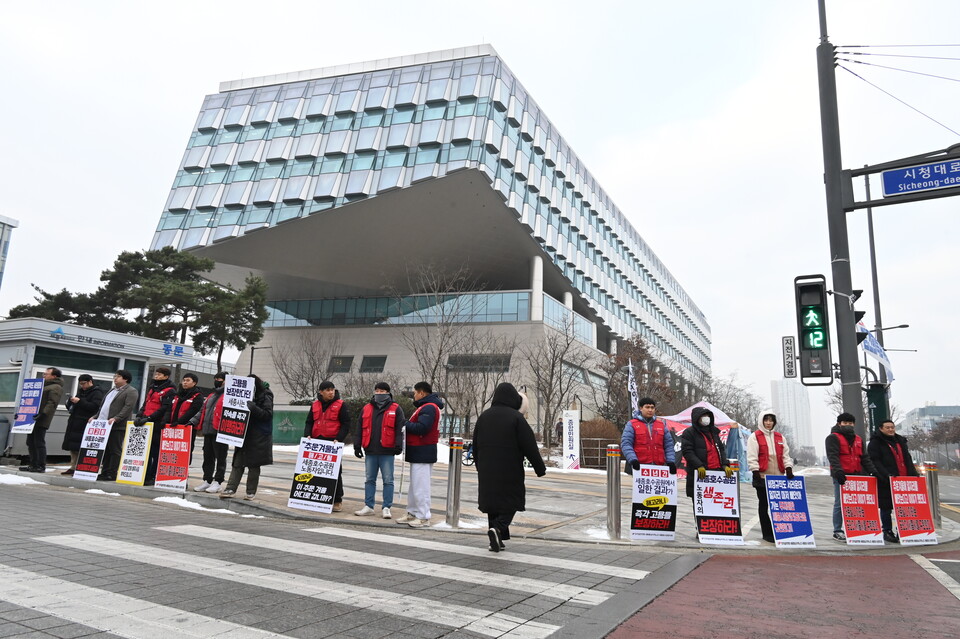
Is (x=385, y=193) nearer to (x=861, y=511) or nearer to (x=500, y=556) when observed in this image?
(x=861, y=511)

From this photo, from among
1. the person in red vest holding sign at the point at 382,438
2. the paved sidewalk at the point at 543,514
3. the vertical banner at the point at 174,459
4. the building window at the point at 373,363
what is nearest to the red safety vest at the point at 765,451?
Result: the paved sidewalk at the point at 543,514

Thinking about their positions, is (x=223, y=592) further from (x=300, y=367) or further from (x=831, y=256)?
(x=300, y=367)

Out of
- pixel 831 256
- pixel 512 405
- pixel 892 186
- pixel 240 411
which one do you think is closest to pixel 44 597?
pixel 512 405

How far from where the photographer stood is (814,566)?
678 centimetres

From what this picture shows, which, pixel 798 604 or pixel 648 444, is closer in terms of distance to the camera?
pixel 798 604

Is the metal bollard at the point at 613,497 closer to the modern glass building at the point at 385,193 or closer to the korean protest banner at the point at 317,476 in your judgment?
the korean protest banner at the point at 317,476

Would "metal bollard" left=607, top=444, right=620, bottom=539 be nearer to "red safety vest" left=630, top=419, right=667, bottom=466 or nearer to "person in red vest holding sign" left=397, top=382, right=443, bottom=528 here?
"red safety vest" left=630, top=419, right=667, bottom=466

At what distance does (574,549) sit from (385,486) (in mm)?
2901

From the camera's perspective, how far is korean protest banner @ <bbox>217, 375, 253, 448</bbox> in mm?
9469

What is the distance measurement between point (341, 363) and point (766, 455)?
4449 centimetres

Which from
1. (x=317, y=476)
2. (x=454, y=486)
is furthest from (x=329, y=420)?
(x=454, y=486)

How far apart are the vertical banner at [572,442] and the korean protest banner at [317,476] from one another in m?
15.5

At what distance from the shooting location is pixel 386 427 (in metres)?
8.55

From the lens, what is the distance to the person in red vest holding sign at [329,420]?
9.02 meters
